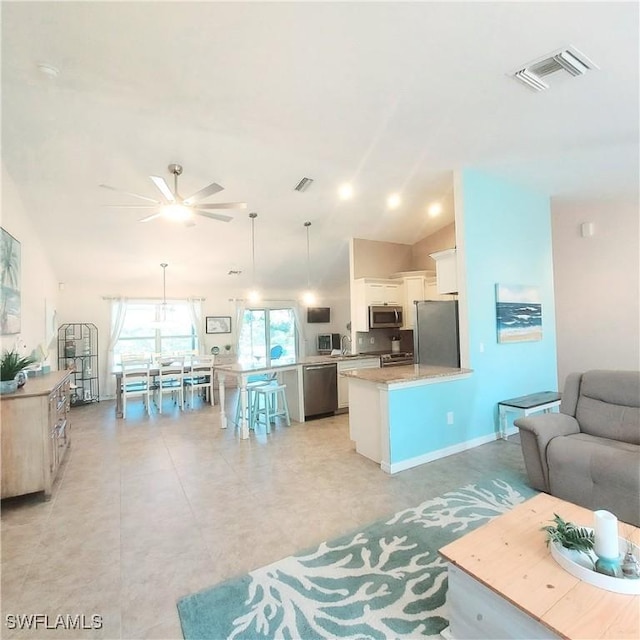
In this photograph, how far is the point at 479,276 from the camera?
4.09 m

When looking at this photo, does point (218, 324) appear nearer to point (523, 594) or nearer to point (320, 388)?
point (320, 388)

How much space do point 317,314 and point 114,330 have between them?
15.9 ft

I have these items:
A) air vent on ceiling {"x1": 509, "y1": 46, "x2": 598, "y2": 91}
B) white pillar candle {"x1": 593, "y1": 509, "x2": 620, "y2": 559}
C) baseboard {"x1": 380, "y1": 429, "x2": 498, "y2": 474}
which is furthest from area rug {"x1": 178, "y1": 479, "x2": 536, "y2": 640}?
air vent on ceiling {"x1": 509, "y1": 46, "x2": 598, "y2": 91}

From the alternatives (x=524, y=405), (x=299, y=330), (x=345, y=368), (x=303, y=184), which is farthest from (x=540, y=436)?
(x=299, y=330)

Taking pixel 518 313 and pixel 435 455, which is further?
pixel 518 313

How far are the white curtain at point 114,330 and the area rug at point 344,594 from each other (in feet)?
21.6

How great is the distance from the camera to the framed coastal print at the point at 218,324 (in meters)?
8.25

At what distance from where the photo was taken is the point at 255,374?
4688 millimetres

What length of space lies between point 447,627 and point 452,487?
1511mm

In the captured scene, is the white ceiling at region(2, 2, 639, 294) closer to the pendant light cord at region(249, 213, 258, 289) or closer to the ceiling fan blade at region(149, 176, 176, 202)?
the pendant light cord at region(249, 213, 258, 289)

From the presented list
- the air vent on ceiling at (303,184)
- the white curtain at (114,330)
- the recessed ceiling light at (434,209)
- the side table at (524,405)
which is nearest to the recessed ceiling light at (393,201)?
the recessed ceiling light at (434,209)

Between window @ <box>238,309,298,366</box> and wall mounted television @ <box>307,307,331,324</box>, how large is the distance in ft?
1.51

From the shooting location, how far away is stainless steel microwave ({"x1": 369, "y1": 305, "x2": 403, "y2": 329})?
5832 millimetres

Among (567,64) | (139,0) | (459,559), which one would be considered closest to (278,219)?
(139,0)
